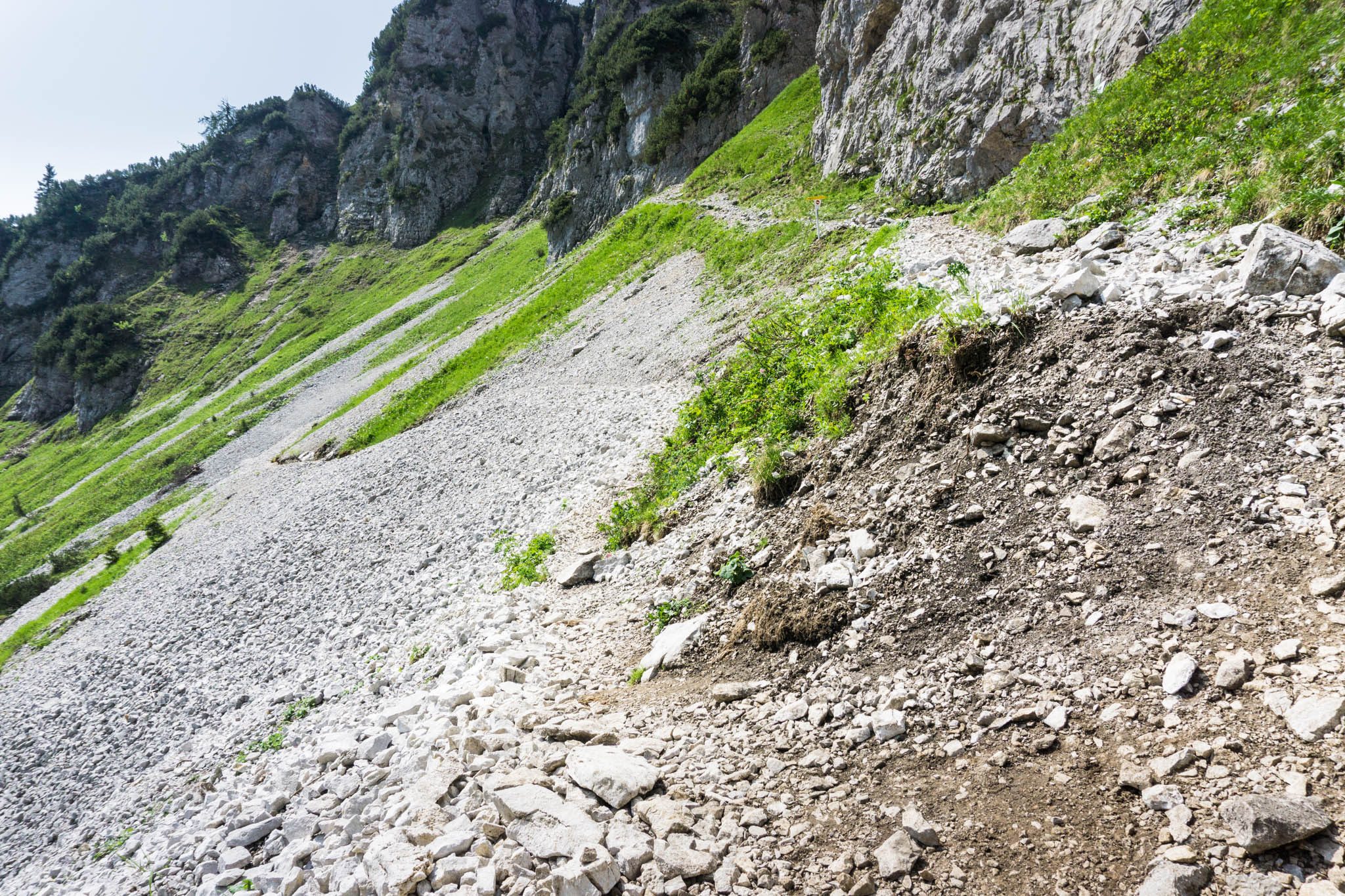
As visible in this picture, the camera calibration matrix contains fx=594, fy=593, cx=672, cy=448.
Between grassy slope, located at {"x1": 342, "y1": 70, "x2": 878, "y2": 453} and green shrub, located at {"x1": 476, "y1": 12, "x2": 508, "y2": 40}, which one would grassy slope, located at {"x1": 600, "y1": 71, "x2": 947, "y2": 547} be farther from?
green shrub, located at {"x1": 476, "y1": 12, "x2": 508, "y2": 40}

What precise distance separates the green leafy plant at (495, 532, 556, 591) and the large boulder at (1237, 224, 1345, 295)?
33.0ft

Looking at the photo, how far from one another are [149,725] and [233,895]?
10.7 m

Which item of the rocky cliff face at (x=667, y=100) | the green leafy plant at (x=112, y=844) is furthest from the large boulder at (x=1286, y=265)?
the rocky cliff face at (x=667, y=100)

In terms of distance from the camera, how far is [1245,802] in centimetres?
303

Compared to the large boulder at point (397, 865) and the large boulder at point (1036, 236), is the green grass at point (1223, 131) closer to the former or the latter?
the large boulder at point (1036, 236)

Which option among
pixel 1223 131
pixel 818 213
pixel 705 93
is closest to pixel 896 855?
pixel 1223 131

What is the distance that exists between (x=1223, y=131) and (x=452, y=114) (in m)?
144

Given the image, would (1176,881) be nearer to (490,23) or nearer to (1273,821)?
(1273,821)

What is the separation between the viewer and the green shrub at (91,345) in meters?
94.4

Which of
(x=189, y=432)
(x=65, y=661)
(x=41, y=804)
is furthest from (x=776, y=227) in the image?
(x=189, y=432)

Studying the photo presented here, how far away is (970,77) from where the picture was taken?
18906 millimetres

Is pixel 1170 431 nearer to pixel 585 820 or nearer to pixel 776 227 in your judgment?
pixel 585 820

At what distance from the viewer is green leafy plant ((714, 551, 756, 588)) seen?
7.52 m

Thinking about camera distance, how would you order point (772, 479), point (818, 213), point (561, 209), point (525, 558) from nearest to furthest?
point (772, 479) → point (525, 558) → point (818, 213) → point (561, 209)
